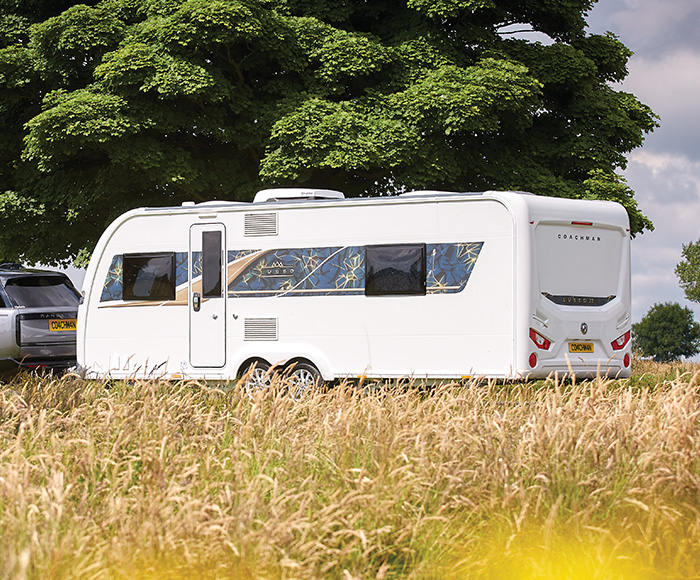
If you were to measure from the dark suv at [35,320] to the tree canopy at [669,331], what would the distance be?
6023 cm

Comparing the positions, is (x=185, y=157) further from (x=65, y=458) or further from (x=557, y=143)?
(x=65, y=458)

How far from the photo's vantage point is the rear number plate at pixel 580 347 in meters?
11.9

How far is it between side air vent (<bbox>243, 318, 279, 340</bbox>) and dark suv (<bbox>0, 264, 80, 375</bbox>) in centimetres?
371

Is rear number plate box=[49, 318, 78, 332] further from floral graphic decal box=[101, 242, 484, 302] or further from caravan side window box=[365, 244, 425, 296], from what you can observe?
caravan side window box=[365, 244, 425, 296]

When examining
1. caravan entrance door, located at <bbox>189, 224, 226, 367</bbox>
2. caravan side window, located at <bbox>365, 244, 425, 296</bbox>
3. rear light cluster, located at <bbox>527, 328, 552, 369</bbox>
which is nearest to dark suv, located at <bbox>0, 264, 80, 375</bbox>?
caravan entrance door, located at <bbox>189, 224, 226, 367</bbox>

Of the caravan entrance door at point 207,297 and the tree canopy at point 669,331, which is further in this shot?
the tree canopy at point 669,331

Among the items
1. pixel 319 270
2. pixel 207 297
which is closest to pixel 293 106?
pixel 207 297

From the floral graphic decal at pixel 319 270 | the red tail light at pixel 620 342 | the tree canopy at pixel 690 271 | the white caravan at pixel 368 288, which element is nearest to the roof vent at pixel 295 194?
the white caravan at pixel 368 288

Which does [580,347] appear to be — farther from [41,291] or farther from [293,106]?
[293,106]

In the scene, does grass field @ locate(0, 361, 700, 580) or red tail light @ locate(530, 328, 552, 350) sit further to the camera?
red tail light @ locate(530, 328, 552, 350)

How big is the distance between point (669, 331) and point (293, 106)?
2289 inches

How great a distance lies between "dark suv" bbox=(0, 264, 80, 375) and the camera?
1439cm

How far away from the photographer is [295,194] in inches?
534

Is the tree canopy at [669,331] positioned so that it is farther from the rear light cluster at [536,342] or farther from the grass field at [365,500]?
the grass field at [365,500]
